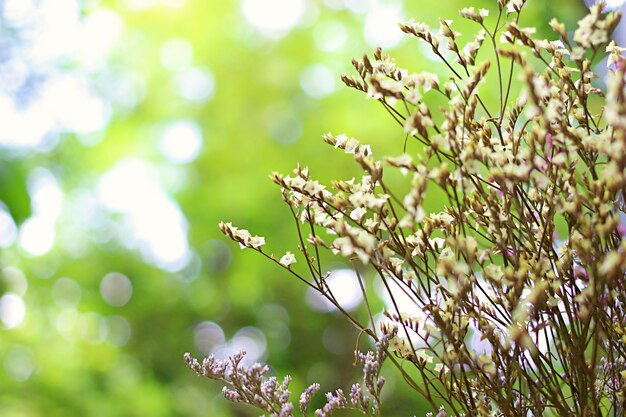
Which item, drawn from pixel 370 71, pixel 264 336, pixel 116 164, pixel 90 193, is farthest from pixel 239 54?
pixel 370 71

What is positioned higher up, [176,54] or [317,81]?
[176,54]

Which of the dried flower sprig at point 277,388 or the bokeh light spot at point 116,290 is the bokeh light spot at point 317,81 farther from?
the dried flower sprig at point 277,388

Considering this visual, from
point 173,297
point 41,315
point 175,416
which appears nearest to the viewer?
point 175,416

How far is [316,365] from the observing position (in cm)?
261

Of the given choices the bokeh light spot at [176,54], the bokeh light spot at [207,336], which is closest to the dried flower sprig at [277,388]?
the bokeh light spot at [207,336]

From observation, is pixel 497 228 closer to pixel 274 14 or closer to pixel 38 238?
pixel 274 14

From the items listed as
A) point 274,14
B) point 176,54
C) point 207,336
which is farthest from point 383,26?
point 207,336

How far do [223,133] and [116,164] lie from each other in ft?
1.85

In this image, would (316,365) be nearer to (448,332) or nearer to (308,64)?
(308,64)

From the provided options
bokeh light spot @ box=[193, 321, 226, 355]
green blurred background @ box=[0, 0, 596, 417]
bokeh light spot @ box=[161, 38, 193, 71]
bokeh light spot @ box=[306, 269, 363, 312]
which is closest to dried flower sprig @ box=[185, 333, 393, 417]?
bokeh light spot @ box=[306, 269, 363, 312]

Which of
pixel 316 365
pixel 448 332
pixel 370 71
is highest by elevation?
pixel 316 365

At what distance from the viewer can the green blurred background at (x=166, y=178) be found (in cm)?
250

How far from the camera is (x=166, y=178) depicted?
266cm

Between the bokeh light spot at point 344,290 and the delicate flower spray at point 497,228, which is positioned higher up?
the bokeh light spot at point 344,290
